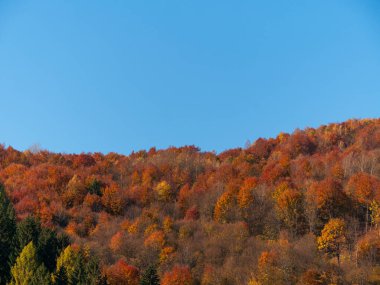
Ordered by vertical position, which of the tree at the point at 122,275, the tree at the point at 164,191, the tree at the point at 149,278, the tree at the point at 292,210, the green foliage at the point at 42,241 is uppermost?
the tree at the point at 164,191

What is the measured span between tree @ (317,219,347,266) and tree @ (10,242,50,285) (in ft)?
138

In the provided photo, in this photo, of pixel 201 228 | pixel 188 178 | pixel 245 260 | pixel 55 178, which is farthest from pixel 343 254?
pixel 55 178

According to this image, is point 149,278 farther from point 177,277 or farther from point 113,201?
point 113,201

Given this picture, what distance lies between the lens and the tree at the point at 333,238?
7550 centimetres

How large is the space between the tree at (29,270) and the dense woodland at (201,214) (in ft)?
0.46

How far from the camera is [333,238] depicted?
77.3m

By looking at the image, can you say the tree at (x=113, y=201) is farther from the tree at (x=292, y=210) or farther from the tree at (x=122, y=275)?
the tree at (x=122, y=275)

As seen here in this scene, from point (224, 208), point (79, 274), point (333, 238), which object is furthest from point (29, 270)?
point (224, 208)

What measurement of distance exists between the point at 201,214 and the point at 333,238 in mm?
29239

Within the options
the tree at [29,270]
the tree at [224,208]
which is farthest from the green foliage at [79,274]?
the tree at [224,208]

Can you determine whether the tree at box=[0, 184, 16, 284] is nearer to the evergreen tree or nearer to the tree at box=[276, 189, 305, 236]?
the evergreen tree

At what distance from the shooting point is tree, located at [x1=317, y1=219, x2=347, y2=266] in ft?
248

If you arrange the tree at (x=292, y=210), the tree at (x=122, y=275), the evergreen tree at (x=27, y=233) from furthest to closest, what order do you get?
1. the tree at (x=292, y=210)
2. the tree at (x=122, y=275)
3. the evergreen tree at (x=27, y=233)

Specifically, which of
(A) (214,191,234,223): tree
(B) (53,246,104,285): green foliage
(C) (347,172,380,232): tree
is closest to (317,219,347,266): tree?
(C) (347,172,380,232): tree
